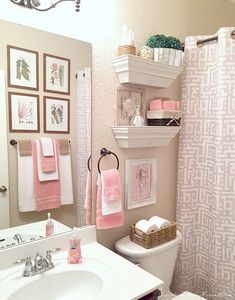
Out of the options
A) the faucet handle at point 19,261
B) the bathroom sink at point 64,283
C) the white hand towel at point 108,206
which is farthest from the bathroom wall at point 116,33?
the faucet handle at point 19,261

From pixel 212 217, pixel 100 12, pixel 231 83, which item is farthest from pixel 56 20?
pixel 212 217

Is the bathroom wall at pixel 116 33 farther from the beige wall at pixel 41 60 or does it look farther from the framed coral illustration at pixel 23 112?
the framed coral illustration at pixel 23 112

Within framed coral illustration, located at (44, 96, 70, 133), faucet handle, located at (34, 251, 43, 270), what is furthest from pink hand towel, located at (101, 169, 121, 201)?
faucet handle, located at (34, 251, 43, 270)

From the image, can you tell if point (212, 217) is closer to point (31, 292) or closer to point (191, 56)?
point (191, 56)

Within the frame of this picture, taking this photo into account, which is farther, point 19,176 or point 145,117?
point 145,117

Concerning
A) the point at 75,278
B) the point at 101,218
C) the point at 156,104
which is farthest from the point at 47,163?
the point at 156,104

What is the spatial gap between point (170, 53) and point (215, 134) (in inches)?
23.8

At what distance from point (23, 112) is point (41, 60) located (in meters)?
0.26

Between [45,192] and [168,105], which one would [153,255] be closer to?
[45,192]

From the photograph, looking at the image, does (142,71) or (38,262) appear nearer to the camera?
(38,262)

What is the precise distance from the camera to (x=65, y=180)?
1.39m

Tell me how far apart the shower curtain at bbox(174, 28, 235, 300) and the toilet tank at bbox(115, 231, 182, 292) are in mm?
313

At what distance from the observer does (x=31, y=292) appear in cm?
110

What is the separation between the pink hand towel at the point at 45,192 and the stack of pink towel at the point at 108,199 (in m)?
0.23
